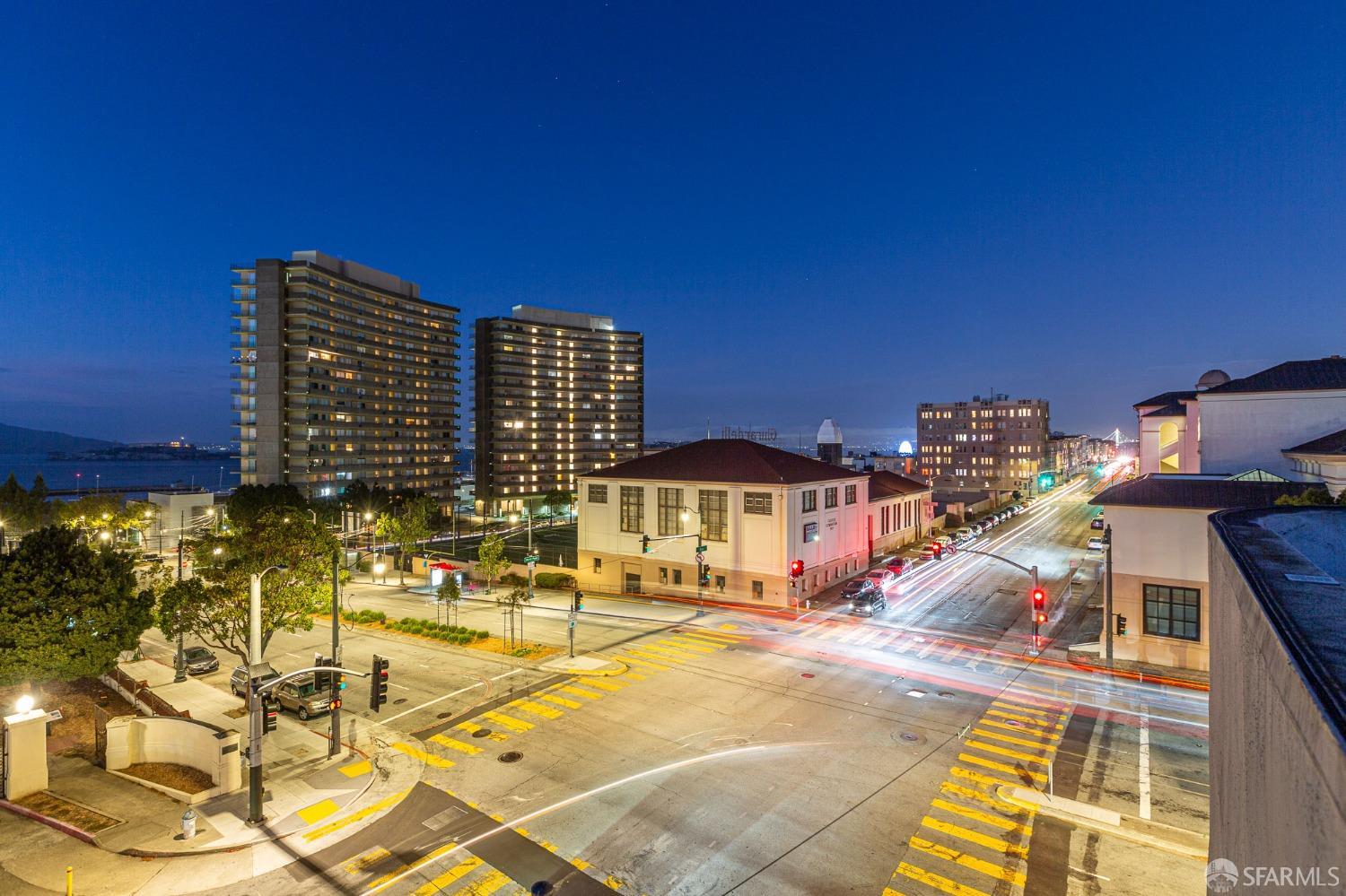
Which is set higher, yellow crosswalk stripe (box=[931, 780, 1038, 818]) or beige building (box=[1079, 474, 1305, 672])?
beige building (box=[1079, 474, 1305, 672])

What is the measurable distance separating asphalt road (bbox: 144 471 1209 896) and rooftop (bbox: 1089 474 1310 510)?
865 centimetres

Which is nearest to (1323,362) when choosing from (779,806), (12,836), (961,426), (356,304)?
(779,806)

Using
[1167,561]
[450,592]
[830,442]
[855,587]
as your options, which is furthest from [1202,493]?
[830,442]

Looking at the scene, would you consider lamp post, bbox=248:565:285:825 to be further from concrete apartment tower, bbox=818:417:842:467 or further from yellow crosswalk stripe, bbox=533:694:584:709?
concrete apartment tower, bbox=818:417:842:467

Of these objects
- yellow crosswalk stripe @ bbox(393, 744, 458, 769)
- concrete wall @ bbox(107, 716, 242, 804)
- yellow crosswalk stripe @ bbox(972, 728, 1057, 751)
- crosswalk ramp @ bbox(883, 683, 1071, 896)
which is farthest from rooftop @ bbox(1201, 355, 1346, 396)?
concrete wall @ bbox(107, 716, 242, 804)

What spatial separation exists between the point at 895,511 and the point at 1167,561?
1436 inches

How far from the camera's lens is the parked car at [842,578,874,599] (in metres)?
44.0

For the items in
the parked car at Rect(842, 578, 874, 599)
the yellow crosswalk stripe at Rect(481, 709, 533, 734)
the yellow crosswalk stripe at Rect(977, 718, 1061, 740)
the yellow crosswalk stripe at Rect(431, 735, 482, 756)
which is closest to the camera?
the yellow crosswalk stripe at Rect(431, 735, 482, 756)

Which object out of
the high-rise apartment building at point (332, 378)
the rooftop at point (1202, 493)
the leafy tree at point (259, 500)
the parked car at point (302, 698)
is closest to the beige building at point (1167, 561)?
the rooftop at point (1202, 493)

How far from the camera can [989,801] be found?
1798 cm

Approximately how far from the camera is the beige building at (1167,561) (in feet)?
99.9

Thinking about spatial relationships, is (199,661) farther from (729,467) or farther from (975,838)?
(975,838)

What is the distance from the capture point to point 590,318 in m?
157

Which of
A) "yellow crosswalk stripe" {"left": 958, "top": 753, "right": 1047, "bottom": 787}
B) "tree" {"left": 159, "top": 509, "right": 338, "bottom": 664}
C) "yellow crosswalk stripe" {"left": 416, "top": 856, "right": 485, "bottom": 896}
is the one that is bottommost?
"yellow crosswalk stripe" {"left": 416, "top": 856, "right": 485, "bottom": 896}
